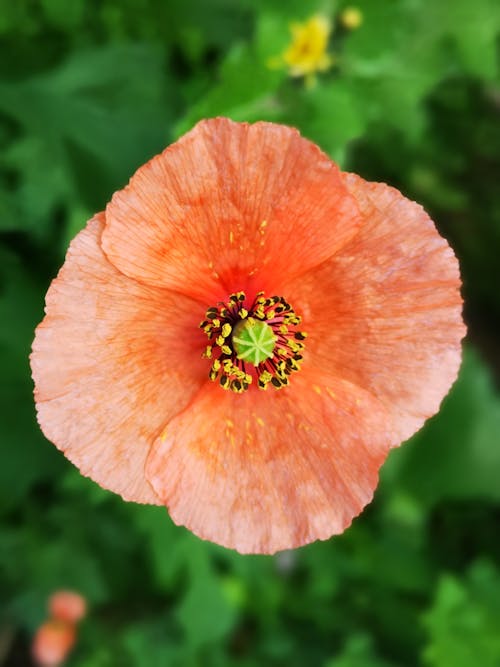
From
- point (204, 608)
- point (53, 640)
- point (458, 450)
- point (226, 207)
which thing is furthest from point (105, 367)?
point (458, 450)

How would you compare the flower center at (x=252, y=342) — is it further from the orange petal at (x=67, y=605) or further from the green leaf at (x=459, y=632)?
the orange petal at (x=67, y=605)

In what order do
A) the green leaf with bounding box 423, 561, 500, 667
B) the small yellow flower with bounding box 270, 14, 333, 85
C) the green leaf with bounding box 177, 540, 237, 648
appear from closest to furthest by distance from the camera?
the small yellow flower with bounding box 270, 14, 333, 85
the green leaf with bounding box 423, 561, 500, 667
the green leaf with bounding box 177, 540, 237, 648

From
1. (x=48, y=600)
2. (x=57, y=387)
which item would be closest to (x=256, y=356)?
(x=57, y=387)

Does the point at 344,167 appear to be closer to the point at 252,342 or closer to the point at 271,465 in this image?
the point at 252,342

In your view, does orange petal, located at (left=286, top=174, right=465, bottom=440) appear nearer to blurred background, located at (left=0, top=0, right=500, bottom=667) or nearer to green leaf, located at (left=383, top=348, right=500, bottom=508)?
blurred background, located at (left=0, top=0, right=500, bottom=667)

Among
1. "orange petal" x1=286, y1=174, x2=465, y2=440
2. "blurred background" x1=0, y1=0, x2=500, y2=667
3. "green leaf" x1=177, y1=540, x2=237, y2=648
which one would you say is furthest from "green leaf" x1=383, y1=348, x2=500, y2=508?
"orange petal" x1=286, y1=174, x2=465, y2=440
